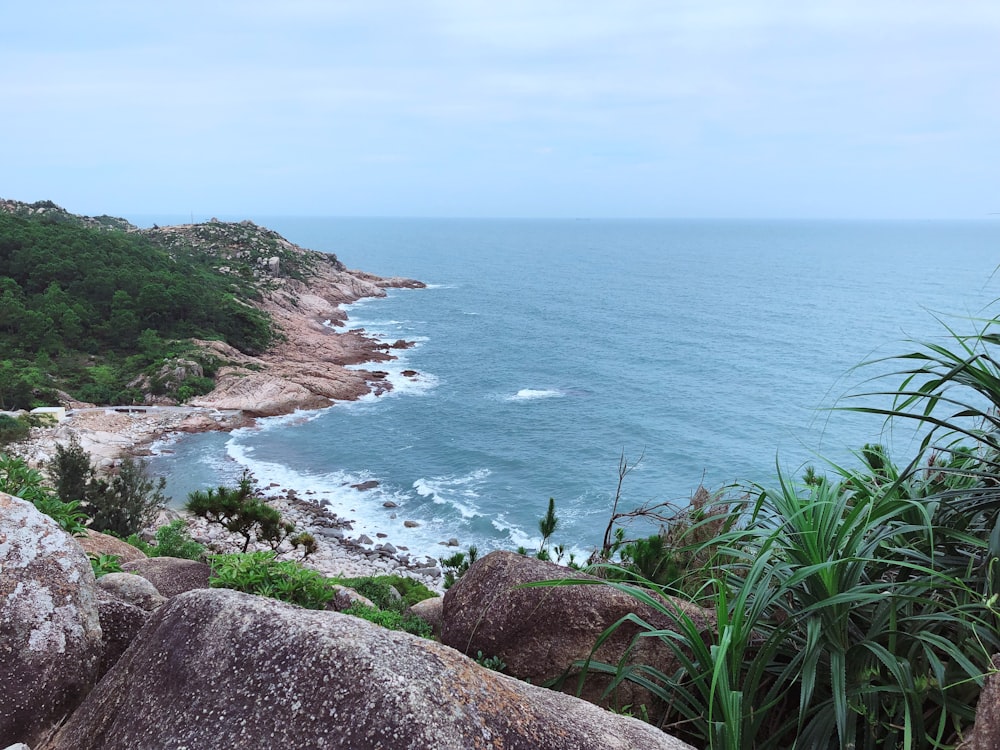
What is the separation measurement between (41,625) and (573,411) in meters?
41.8

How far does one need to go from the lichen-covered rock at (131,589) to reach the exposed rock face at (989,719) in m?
5.16

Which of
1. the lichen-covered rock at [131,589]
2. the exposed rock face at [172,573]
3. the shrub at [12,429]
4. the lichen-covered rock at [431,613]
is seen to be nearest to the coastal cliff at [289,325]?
the shrub at [12,429]

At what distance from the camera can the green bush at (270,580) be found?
227 inches

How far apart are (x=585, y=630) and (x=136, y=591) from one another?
12.3 feet

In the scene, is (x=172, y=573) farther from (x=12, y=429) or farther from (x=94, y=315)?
(x=94, y=315)

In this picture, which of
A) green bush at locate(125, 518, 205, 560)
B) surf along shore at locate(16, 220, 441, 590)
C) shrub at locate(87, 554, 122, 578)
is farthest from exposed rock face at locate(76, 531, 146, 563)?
surf along shore at locate(16, 220, 441, 590)

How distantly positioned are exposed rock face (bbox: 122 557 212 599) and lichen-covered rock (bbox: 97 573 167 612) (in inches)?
125

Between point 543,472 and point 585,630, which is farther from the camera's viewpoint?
point 543,472

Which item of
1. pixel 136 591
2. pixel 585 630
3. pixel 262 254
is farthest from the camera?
pixel 262 254

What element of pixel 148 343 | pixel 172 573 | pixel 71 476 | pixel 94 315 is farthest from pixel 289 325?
pixel 172 573

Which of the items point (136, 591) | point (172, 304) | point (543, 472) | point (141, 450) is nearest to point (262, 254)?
point (172, 304)

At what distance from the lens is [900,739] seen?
3.36 m

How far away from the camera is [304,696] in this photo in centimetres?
296

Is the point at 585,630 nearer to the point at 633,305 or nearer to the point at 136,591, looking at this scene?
the point at 136,591
